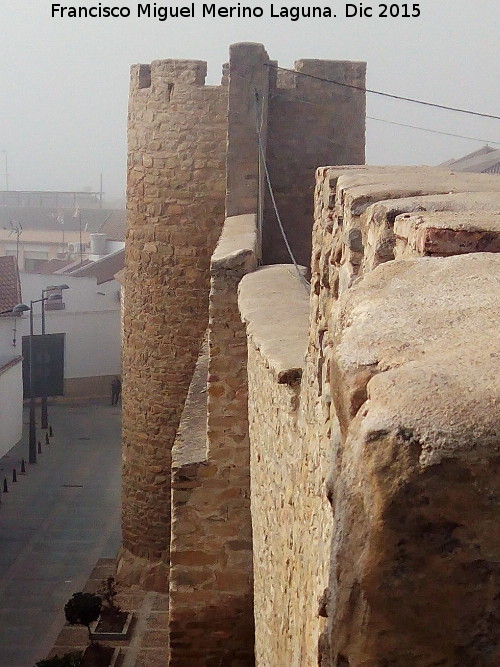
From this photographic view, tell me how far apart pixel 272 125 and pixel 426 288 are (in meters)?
9.00

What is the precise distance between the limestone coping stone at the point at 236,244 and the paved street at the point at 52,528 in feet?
15.4

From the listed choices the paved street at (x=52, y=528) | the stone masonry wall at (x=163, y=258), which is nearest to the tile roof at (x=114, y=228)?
the paved street at (x=52, y=528)

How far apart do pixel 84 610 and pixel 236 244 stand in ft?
14.6

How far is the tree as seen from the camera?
9.27m

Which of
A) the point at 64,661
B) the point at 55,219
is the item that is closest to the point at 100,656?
the point at 64,661

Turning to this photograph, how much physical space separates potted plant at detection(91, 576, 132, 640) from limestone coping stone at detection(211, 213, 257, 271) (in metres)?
4.02

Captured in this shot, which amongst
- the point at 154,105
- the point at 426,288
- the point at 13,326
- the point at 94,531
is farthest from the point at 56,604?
the point at 13,326

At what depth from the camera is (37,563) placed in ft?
40.4

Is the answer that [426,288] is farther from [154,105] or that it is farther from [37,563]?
[37,563]

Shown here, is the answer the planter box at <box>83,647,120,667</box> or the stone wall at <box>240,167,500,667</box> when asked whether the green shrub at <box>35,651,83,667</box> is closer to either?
the planter box at <box>83,647,120,667</box>

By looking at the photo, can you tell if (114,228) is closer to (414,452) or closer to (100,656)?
(100,656)

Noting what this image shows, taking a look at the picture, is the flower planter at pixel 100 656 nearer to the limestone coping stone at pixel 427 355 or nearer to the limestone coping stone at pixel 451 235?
the limestone coping stone at pixel 451 235

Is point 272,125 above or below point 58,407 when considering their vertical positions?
above

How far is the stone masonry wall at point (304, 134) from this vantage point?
1041 cm
